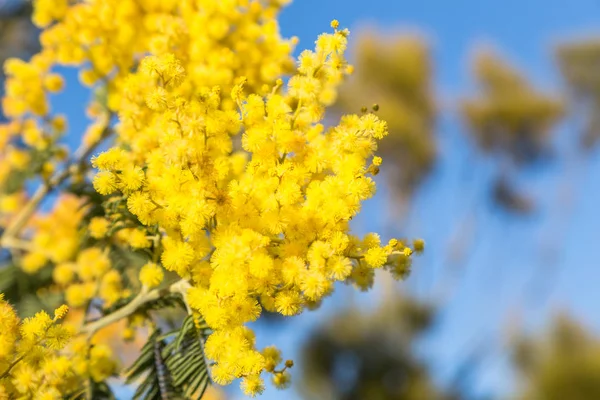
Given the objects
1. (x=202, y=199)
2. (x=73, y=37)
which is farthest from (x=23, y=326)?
(x=73, y=37)

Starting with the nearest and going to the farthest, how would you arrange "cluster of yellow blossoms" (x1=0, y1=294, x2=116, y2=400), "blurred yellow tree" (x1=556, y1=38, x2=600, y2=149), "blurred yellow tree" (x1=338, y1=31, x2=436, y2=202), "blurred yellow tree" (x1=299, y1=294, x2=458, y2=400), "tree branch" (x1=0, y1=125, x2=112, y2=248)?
"cluster of yellow blossoms" (x1=0, y1=294, x2=116, y2=400), "tree branch" (x1=0, y1=125, x2=112, y2=248), "blurred yellow tree" (x1=299, y1=294, x2=458, y2=400), "blurred yellow tree" (x1=338, y1=31, x2=436, y2=202), "blurred yellow tree" (x1=556, y1=38, x2=600, y2=149)

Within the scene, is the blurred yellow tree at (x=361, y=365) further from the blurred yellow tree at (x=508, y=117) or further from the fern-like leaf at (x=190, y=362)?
the fern-like leaf at (x=190, y=362)

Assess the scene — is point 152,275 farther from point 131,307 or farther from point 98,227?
point 98,227

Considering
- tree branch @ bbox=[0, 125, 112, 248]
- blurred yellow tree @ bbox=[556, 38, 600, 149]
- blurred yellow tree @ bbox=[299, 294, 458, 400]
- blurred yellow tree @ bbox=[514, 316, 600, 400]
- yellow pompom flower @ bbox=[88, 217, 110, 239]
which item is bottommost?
yellow pompom flower @ bbox=[88, 217, 110, 239]

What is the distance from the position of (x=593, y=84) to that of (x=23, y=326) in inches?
594

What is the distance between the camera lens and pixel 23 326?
568 millimetres

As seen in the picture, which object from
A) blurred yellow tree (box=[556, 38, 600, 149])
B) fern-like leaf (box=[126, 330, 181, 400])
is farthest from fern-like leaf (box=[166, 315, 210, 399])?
blurred yellow tree (box=[556, 38, 600, 149])

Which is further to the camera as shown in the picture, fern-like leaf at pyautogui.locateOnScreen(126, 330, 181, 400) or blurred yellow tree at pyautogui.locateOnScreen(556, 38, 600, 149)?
Result: blurred yellow tree at pyautogui.locateOnScreen(556, 38, 600, 149)

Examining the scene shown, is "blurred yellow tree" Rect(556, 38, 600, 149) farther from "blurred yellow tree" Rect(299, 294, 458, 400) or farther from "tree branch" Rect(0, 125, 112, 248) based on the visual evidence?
"tree branch" Rect(0, 125, 112, 248)

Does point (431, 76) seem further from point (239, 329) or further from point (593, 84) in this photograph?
point (239, 329)

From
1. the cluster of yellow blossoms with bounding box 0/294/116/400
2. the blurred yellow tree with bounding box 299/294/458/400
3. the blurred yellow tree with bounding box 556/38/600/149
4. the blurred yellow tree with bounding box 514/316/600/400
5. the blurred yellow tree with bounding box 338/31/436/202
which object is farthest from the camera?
the blurred yellow tree with bounding box 556/38/600/149

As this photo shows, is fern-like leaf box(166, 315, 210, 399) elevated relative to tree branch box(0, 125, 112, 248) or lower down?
lower down

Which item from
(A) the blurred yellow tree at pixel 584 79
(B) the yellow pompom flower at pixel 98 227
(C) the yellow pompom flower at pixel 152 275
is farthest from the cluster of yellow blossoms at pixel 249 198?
(A) the blurred yellow tree at pixel 584 79

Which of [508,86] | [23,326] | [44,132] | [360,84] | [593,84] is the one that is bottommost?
[23,326]
